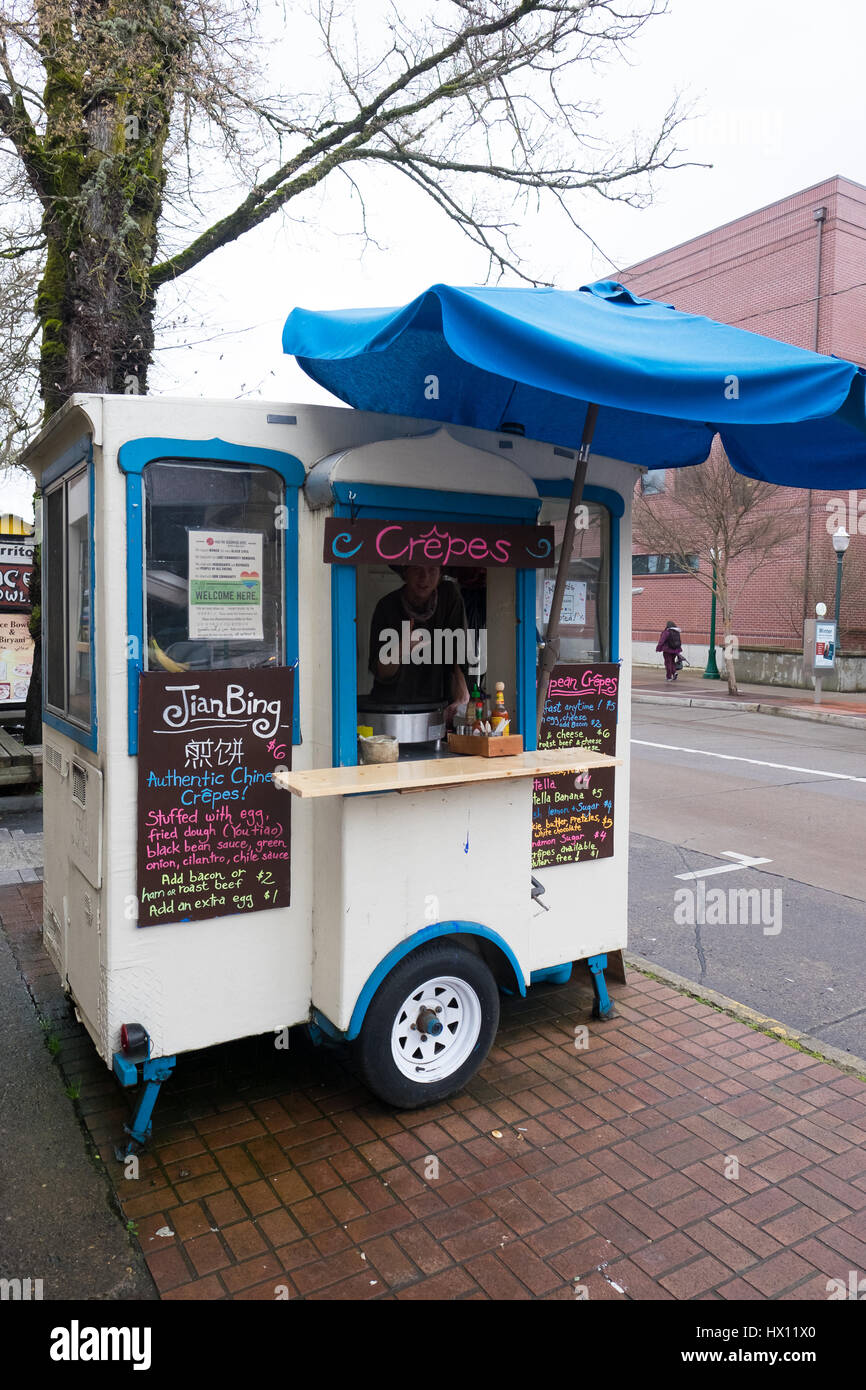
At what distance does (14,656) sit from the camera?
12.0 m

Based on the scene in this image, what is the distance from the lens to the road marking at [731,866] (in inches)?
274

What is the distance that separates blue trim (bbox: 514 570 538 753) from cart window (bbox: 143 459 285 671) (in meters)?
1.02

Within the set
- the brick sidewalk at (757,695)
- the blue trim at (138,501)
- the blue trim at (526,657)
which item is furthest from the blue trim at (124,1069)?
the brick sidewalk at (757,695)

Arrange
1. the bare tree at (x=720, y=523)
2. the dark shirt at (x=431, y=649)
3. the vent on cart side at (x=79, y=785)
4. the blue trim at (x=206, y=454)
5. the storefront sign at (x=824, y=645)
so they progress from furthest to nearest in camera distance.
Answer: the bare tree at (x=720, y=523) → the storefront sign at (x=824, y=645) → the dark shirt at (x=431, y=649) → the vent on cart side at (x=79, y=785) → the blue trim at (x=206, y=454)

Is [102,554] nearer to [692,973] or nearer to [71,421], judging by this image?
[71,421]

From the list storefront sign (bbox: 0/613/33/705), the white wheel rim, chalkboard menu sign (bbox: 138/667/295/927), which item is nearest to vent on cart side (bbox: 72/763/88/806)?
chalkboard menu sign (bbox: 138/667/295/927)

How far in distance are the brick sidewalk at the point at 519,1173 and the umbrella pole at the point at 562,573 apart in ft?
5.14

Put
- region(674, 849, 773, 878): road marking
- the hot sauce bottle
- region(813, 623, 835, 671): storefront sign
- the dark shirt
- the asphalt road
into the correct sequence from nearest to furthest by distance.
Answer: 1. the hot sauce bottle
2. the dark shirt
3. the asphalt road
4. region(674, 849, 773, 878): road marking
5. region(813, 623, 835, 671): storefront sign

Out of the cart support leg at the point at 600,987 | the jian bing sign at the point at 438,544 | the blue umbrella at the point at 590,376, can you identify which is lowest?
the cart support leg at the point at 600,987

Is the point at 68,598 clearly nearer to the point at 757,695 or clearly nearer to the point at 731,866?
the point at 731,866

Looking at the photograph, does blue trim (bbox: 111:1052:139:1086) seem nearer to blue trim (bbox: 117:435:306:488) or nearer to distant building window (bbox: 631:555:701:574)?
blue trim (bbox: 117:435:306:488)

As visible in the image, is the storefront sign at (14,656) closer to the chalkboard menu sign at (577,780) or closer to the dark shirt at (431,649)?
the dark shirt at (431,649)

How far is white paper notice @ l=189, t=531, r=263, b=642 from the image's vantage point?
3.27 meters

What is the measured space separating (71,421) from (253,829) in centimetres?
159
